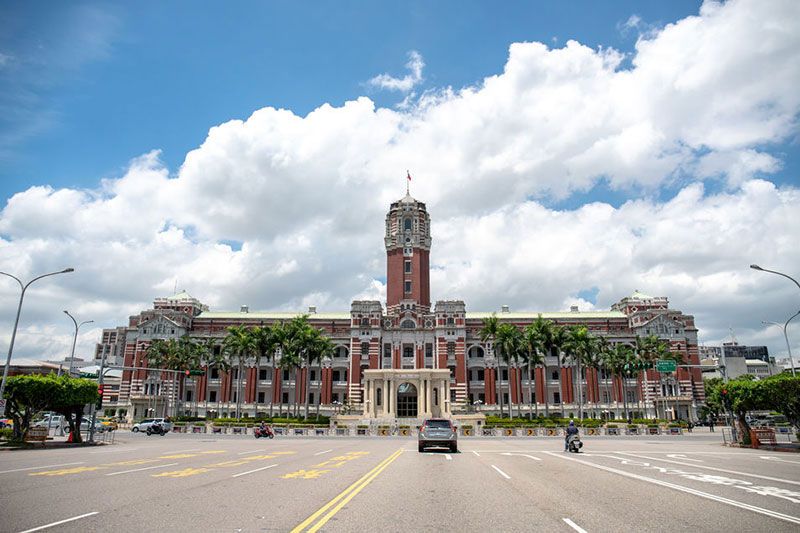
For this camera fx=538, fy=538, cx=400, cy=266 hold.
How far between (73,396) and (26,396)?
2729 mm

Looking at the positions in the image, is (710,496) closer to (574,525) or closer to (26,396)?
(574,525)

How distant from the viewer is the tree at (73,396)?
34.4 m

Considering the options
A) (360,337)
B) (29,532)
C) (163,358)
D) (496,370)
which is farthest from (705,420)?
(29,532)

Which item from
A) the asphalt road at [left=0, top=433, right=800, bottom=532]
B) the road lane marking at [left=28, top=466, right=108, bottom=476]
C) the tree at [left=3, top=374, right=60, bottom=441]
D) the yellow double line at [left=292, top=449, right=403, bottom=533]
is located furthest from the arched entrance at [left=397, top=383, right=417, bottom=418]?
the yellow double line at [left=292, top=449, right=403, bottom=533]

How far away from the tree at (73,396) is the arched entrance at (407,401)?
166ft

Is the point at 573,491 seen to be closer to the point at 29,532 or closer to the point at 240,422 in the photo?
the point at 29,532

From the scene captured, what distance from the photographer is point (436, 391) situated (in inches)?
3088

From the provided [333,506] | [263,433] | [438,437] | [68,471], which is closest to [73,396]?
[263,433]

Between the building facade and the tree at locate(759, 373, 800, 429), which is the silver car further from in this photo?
the building facade

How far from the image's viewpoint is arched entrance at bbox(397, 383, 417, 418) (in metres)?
82.4

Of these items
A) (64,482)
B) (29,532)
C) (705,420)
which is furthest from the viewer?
(705,420)

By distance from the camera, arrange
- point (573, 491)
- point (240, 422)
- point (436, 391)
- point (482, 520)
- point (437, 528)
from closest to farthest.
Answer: point (437, 528) → point (482, 520) → point (573, 491) → point (240, 422) → point (436, 391)

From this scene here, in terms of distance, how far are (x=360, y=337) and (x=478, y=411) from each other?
22.7m

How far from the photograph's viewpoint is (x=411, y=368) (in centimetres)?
8906
